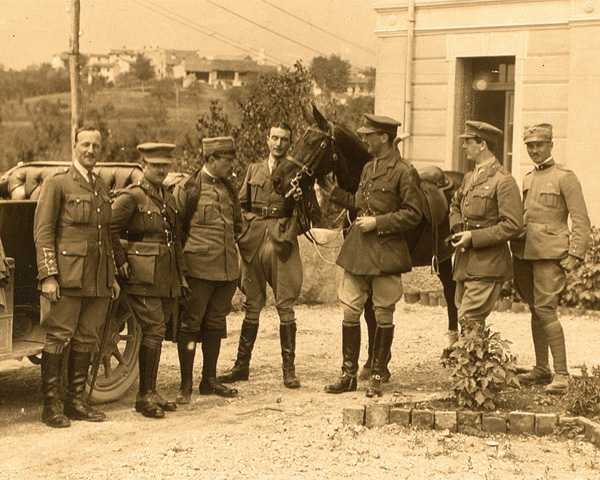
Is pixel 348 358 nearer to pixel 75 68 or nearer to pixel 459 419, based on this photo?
pixel 459 419

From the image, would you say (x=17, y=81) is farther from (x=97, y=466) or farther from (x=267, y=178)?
(x=97, y=466)

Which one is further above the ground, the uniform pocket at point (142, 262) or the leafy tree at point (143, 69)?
the leafy tree at point (143, 69)

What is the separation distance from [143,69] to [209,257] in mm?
14664

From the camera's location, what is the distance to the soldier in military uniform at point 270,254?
738 cm

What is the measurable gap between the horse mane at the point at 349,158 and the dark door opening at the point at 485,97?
6.69 meters

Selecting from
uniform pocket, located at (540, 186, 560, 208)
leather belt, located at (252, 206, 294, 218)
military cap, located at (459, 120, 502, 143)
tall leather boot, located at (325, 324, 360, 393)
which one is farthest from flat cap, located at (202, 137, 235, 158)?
uniform pocket, located at (540, 186, 560, 208)

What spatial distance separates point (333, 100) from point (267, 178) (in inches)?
363

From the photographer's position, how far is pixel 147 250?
6477 millimetres

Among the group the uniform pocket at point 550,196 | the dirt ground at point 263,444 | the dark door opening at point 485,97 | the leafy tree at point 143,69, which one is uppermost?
the leafy tree at point 143,69

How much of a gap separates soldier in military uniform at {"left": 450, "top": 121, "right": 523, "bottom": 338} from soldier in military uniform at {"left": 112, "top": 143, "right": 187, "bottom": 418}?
2055mm

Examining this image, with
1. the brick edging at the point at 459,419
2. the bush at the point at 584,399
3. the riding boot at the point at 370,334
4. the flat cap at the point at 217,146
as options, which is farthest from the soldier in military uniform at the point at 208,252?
the bush at the point at 584,399

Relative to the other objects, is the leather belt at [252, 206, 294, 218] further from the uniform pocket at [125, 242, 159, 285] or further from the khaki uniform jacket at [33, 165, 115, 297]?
the khaki uniform jacket at [33, 165, 115, 297]

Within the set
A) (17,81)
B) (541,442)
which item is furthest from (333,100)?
(541,442)

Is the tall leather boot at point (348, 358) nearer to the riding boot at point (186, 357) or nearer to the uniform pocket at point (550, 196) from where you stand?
the riding boot at point (186, 357)
